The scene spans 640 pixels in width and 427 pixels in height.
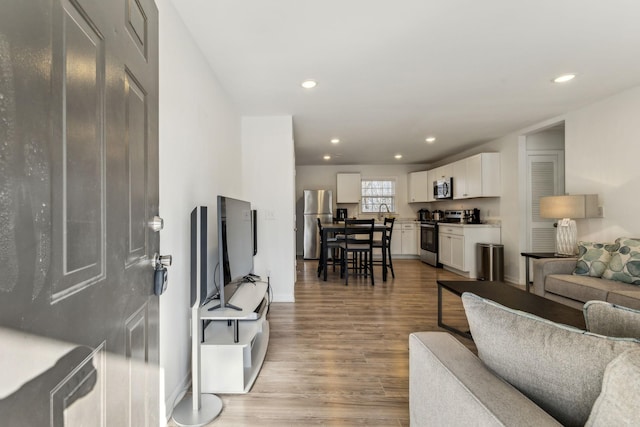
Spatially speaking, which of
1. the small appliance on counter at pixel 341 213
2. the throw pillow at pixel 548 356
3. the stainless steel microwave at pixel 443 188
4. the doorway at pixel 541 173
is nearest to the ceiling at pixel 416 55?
the doorway at pixel 541 173

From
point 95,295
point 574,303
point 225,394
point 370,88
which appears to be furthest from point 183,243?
point 574,303

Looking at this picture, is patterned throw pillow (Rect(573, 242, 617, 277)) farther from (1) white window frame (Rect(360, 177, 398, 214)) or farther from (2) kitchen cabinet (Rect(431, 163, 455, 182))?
(1) white window frame (Rect(360, 177, 398, 214))

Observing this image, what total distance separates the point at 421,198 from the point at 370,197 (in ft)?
4.07

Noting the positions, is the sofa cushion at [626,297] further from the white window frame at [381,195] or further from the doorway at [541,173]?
the white window frame at [381,195]

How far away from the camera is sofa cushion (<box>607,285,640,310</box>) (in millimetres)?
2045

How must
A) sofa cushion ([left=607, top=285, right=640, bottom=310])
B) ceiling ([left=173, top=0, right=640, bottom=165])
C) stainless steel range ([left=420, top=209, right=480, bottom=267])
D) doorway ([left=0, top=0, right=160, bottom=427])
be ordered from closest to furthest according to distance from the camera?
doorway ([left=0, top=0, right=160, bottom=427])
ceiling ([left=173, top=0, right=640, bottom=165])
sofa cushion ([left=607, top=285, right=640, bottom=310])
stainless steel range ([left=420, top=209, right=480, bottom=267])

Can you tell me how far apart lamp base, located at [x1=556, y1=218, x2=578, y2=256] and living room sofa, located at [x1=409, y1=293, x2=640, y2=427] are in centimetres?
312

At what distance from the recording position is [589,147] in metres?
3.31

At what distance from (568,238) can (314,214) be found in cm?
458

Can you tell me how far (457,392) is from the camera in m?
0.79

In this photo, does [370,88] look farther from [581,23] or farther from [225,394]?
[225,394]

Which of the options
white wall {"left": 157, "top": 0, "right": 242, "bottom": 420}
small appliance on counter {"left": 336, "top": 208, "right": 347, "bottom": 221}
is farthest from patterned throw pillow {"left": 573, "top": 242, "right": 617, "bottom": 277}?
small appliance on counter {"left": 336, "top": 208, "right": 347, "bottom": 221}

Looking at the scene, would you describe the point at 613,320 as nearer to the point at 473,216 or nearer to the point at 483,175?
the point at 483,175

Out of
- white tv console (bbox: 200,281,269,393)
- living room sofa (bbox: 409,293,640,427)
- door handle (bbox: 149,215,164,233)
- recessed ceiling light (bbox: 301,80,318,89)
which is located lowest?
white tv console (bbox: 200,281,269,393)
